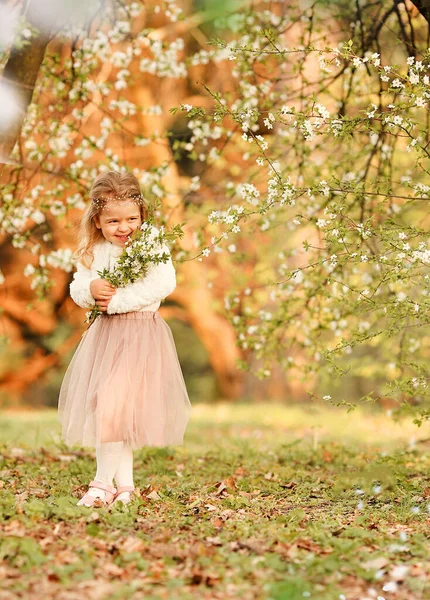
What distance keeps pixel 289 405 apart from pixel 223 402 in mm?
1460

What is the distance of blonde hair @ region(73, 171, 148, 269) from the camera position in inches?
180

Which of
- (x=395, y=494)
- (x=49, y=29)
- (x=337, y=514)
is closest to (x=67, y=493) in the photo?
(x=337, y=514)

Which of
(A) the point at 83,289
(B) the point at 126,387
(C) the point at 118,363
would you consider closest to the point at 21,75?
(A) the point at 83,289

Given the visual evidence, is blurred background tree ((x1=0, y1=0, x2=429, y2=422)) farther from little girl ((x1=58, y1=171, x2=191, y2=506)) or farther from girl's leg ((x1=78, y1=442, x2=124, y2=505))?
girl's leg ((x1=78, y1=442, x2=124, y2=505))

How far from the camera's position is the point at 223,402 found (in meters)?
15.5

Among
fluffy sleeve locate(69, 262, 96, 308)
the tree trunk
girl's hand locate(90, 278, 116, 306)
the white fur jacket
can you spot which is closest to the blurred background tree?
the tree trunk

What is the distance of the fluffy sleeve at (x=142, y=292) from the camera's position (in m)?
4.43

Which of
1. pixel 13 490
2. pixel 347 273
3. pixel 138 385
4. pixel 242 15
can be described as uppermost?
pixel 242 15

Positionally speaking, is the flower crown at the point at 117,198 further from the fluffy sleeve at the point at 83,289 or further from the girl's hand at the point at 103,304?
the girl's hand at the point at 103,304

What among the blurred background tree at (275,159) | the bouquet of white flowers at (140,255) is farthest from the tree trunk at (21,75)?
the bouquet of white flowers at (140,255)

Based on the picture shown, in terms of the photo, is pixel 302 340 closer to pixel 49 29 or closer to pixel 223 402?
pixel 49 29

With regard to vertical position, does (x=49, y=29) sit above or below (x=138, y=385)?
above

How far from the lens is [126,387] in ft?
14.5

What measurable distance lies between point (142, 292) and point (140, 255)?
21cm
